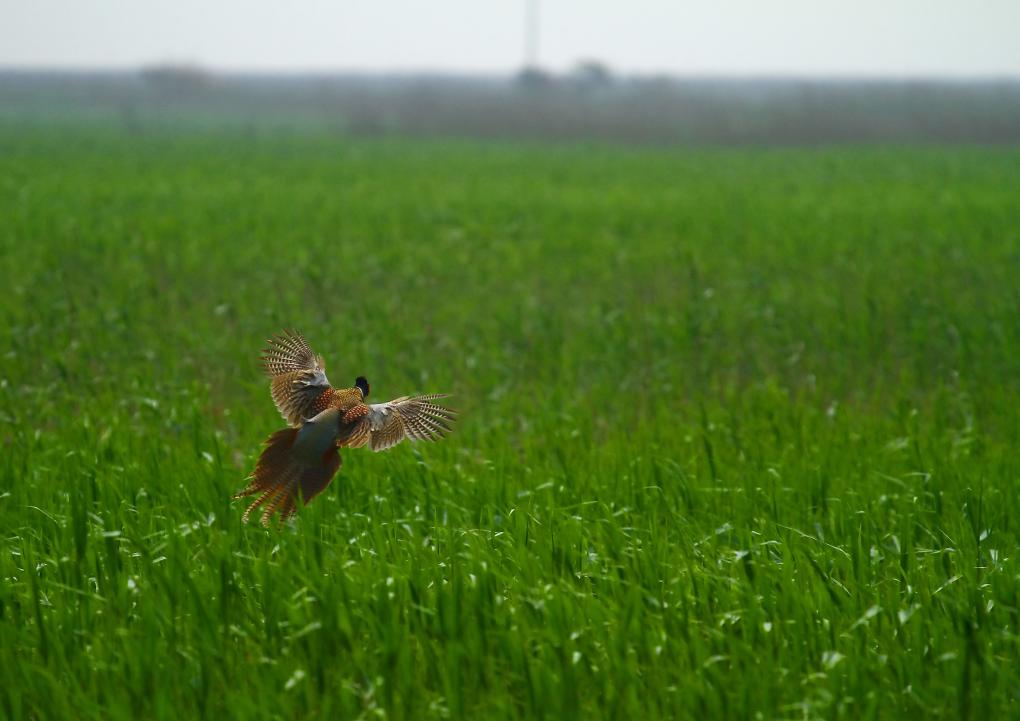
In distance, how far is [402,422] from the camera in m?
4.40

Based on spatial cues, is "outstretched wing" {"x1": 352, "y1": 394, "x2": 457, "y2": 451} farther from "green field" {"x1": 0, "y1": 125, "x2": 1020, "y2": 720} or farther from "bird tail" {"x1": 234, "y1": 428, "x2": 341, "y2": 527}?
"green field" {"x1": 0, "y1": 125, "x2": 1020, "y2": 720}

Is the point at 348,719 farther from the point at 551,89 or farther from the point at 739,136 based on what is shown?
the point at 551,89

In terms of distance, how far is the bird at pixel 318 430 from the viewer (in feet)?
14.2

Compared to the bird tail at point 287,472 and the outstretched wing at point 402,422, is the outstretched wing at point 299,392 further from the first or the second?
the outstretched wing at point 402,422

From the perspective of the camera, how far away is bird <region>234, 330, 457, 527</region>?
14.2 feet

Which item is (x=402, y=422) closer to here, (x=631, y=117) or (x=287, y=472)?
(x=287, y=472)

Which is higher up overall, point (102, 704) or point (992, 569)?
point (992, 569)

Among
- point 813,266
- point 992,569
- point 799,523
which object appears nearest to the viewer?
point 992,569

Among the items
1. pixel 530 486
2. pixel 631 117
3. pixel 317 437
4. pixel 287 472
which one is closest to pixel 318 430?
pixel 317 437

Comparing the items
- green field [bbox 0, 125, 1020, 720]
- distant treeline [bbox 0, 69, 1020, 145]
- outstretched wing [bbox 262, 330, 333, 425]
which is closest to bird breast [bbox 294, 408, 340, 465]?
outstretched wing [bbox 262, 330, 333, 425]

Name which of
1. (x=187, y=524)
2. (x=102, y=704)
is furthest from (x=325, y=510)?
(x=102, y=704)

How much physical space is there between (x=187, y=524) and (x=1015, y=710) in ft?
11.1

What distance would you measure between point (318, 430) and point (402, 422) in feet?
1.09

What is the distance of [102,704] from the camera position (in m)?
3.84
